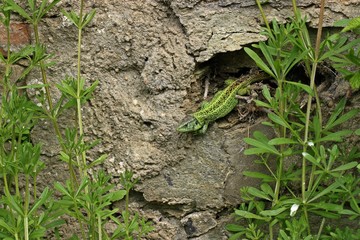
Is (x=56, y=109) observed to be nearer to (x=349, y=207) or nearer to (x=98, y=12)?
(x=98, y=12)

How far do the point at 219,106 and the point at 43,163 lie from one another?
0.92 meters

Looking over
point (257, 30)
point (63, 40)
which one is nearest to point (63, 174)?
point (63, 40)

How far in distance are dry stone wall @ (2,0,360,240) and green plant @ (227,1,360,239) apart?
0.16m

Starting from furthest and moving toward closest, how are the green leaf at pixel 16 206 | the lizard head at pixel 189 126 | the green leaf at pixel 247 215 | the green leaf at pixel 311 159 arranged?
1. the lizard head at pixel 189 126
2. the green leaf at pixel 247 215
3. the green leaf at pixel 311 159
4. the green leaf at pixel 16 206

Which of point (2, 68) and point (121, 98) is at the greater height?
point (2, 68)

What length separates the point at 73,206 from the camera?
3303 millimetres

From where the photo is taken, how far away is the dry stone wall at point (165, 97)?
12.1 ft

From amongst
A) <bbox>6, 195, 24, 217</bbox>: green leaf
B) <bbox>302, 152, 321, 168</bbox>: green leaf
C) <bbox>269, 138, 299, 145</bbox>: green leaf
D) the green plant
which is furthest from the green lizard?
<bbox>6, 195, 24, 217</bbox>: green leaf

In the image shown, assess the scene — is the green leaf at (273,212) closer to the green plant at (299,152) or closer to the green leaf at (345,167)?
the green plant at (299,152)

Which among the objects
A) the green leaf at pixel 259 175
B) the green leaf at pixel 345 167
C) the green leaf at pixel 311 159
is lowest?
the green leaf at pixel 259 175

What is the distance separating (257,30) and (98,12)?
0.79 metres

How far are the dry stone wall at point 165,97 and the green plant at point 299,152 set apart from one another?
16cm

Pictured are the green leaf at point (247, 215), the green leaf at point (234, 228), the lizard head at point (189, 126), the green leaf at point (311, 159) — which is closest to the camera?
the green leaf at point (311, 159)

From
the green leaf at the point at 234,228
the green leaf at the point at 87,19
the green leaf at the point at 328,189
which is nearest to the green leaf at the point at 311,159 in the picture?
the green leaf at the point at 328,189
